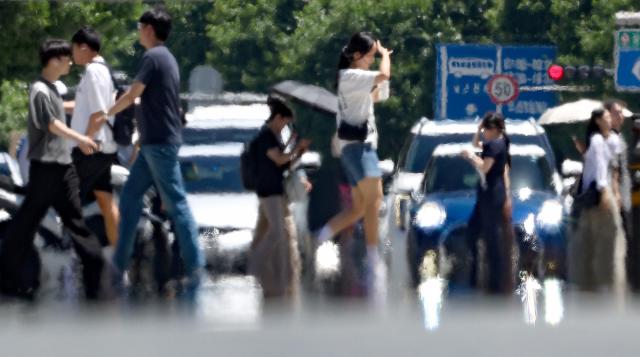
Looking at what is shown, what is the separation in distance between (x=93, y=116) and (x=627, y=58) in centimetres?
2470

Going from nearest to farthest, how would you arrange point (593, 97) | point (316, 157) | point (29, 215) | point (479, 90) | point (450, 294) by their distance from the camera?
point (29, 215)
point (450, 294)
point (316, 157)
point (479, 90)
point (593, 97)

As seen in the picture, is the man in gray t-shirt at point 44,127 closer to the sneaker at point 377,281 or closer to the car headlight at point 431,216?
the sneaker at point 377,281

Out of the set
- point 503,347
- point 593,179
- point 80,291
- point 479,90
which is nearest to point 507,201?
point 593,179

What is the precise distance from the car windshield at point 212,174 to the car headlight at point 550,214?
2471 millimetres

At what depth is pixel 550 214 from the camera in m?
15.6

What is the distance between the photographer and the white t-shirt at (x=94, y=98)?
41.5ft

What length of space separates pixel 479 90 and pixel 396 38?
51.1 ft

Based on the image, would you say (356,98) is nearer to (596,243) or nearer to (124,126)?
(124,126)

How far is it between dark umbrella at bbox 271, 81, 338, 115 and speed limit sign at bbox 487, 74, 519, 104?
14.9m

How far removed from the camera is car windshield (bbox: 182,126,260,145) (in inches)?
723

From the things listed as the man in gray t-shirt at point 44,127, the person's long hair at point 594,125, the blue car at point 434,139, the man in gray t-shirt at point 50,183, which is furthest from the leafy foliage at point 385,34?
the man in gray t-shirt at point 44,127

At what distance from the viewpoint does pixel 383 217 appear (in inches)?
792

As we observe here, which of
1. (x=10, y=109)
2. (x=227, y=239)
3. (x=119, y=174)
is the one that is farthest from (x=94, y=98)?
(x=10, y=109)

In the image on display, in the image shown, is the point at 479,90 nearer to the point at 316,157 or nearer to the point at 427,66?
the point at 427,66
